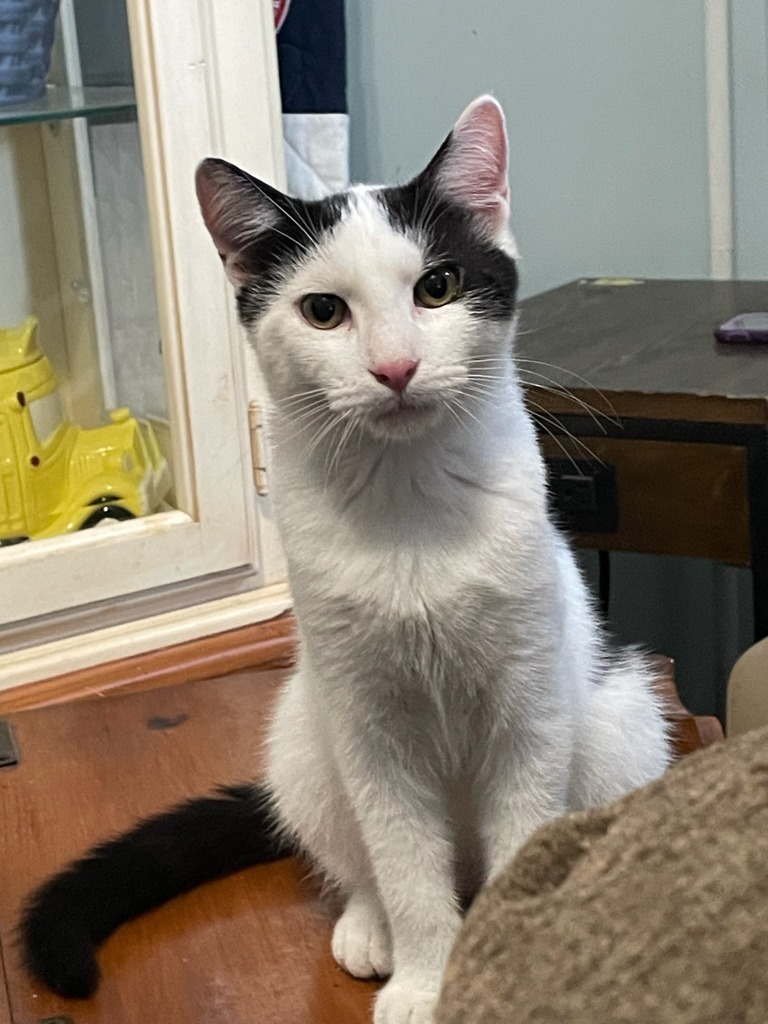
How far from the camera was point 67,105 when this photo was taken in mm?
1247

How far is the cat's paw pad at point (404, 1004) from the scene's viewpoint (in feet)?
A: 2.23

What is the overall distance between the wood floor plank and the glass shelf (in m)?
0.57

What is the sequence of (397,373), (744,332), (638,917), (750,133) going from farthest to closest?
(750,133) → (744,332) → (397,373) → (638,917)

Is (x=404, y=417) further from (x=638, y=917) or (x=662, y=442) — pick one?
(x=662, y=442)

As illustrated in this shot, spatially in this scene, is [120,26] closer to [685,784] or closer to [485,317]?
[485,317]

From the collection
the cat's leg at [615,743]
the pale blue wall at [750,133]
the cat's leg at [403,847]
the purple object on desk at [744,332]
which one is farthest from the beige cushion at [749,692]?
the pale blue wall at [750,133]

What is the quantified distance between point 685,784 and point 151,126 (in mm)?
936

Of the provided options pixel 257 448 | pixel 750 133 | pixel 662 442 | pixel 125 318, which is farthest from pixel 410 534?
pixel 750 133

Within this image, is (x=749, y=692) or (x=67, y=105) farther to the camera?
(x=67, y=105)

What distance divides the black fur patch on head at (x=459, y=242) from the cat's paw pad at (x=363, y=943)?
1.25 ft

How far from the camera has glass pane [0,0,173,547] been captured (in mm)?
1221

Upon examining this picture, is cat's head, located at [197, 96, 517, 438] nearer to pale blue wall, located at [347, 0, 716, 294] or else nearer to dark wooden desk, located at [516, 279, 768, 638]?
dark wooden desk, located at [516, 279, 768, 638]

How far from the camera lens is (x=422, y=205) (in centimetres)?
72

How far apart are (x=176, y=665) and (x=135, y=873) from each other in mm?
476
